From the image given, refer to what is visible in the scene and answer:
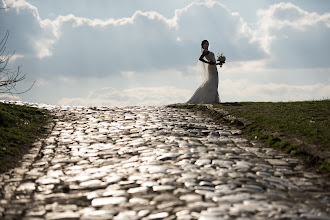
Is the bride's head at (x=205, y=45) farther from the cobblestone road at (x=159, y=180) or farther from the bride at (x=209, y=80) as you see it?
the cobblestone road at (x=159, y=180)

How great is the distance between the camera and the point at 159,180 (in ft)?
24.8

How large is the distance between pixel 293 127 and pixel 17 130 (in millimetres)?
7905

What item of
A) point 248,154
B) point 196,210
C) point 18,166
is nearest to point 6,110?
point 18,166

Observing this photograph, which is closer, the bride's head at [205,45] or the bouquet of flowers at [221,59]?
the bride's head at [205,45]

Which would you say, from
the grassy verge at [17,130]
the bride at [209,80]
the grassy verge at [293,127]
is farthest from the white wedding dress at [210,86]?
the grassy verge at [17,130]

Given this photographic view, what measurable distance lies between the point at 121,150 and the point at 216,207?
4592 millimetres

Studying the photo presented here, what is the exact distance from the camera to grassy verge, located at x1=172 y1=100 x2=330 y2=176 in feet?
31.1

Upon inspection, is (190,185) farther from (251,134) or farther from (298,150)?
(251,134)

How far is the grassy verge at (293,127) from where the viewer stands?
9.48 meters

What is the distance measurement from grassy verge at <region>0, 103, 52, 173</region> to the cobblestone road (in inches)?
13.9

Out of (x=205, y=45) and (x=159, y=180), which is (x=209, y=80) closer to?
(x=205, y=45)

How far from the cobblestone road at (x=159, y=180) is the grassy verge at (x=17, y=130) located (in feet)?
1.16

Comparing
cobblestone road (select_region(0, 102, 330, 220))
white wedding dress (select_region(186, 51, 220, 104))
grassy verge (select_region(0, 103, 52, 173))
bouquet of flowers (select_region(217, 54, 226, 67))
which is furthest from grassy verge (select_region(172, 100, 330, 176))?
grassy verge (select_region(0, 103, 52, 173))

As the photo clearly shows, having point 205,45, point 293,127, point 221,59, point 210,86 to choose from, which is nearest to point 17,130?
point 293,127
